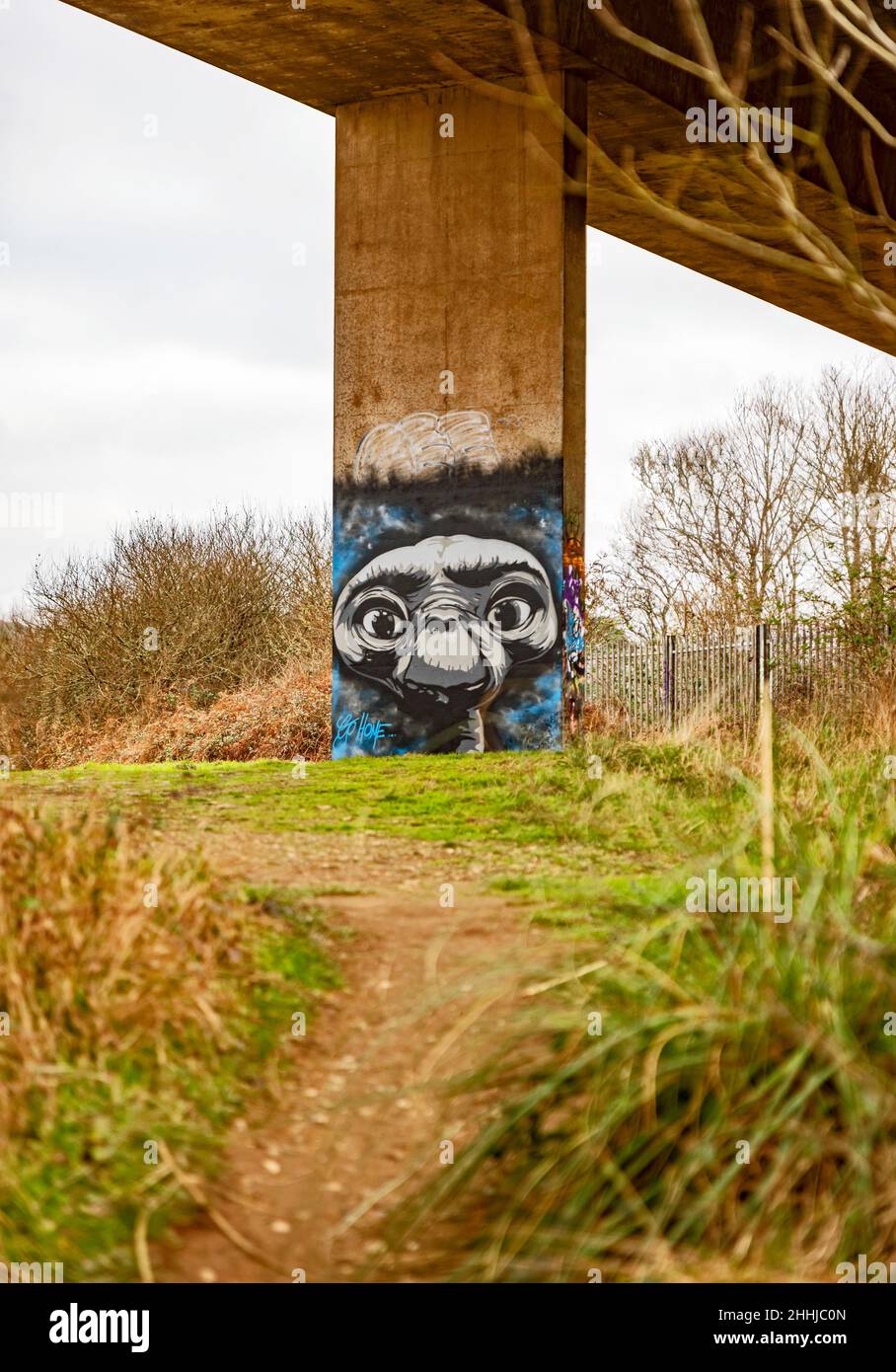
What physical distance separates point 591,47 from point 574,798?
8645mm

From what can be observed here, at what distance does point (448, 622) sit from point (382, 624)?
726 mm

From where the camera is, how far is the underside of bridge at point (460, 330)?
580 inches

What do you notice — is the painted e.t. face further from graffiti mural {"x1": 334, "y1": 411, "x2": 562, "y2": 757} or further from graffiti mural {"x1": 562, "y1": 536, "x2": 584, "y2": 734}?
graffiti mural {"x1": 562, "y1": 536, "x2": 584, "y2": 734}

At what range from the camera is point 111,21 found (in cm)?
1424

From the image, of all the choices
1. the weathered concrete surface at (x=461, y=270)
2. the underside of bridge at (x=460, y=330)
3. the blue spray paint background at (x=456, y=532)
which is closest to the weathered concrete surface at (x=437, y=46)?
the underside of bridge at (x=460, y=330)

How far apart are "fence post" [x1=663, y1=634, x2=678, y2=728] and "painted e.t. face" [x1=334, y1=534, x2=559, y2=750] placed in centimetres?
585

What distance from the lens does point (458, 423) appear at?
15.4m

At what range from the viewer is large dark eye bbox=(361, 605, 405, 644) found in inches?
621

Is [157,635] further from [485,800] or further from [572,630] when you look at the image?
[485,800]

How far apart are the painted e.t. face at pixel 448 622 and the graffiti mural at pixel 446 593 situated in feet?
0.04

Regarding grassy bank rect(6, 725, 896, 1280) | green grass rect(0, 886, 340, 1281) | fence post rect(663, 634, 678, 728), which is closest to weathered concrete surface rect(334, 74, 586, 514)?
fence post rect(663, 634, 678, 728)
